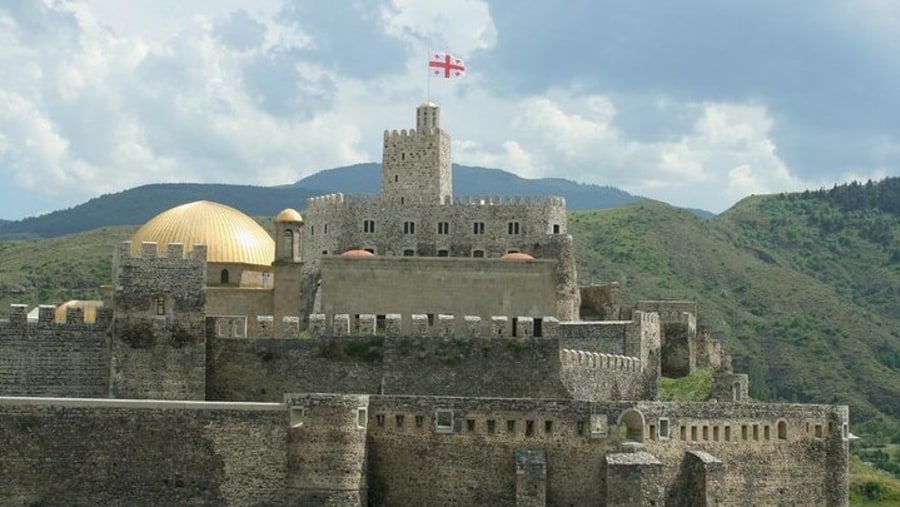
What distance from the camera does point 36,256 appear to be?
136 metres

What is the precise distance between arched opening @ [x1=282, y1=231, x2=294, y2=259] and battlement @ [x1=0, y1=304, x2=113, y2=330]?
9.63 meters

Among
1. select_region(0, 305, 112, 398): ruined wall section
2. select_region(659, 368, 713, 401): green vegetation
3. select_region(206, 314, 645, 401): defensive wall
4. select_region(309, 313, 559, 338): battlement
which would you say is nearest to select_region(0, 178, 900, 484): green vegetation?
select_region(659, 368, 713, 401): green vegetation

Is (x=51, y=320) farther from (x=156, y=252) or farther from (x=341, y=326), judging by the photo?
(x=341, y=326)

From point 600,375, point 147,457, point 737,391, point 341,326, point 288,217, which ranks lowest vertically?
point 147,457

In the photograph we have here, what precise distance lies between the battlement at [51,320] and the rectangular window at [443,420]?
1149cm

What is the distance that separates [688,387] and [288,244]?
1671 cm

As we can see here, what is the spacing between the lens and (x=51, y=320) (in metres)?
47.6

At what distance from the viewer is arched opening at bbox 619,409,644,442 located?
44.2 meters

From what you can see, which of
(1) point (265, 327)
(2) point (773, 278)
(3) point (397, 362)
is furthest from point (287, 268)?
(2) point (773, 278)

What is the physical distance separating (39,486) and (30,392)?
4715mm

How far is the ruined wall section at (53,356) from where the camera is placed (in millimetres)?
46938

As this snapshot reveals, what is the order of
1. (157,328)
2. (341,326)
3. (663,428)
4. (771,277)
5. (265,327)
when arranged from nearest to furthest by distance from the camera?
1. (663,428)
2. (157,328)
3. (341,326)
4. (265,327)
5. (771,277)

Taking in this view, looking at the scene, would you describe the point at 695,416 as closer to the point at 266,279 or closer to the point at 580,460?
the point at 580,460

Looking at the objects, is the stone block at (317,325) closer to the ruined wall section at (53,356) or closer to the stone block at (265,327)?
the stone block at (265,327)
